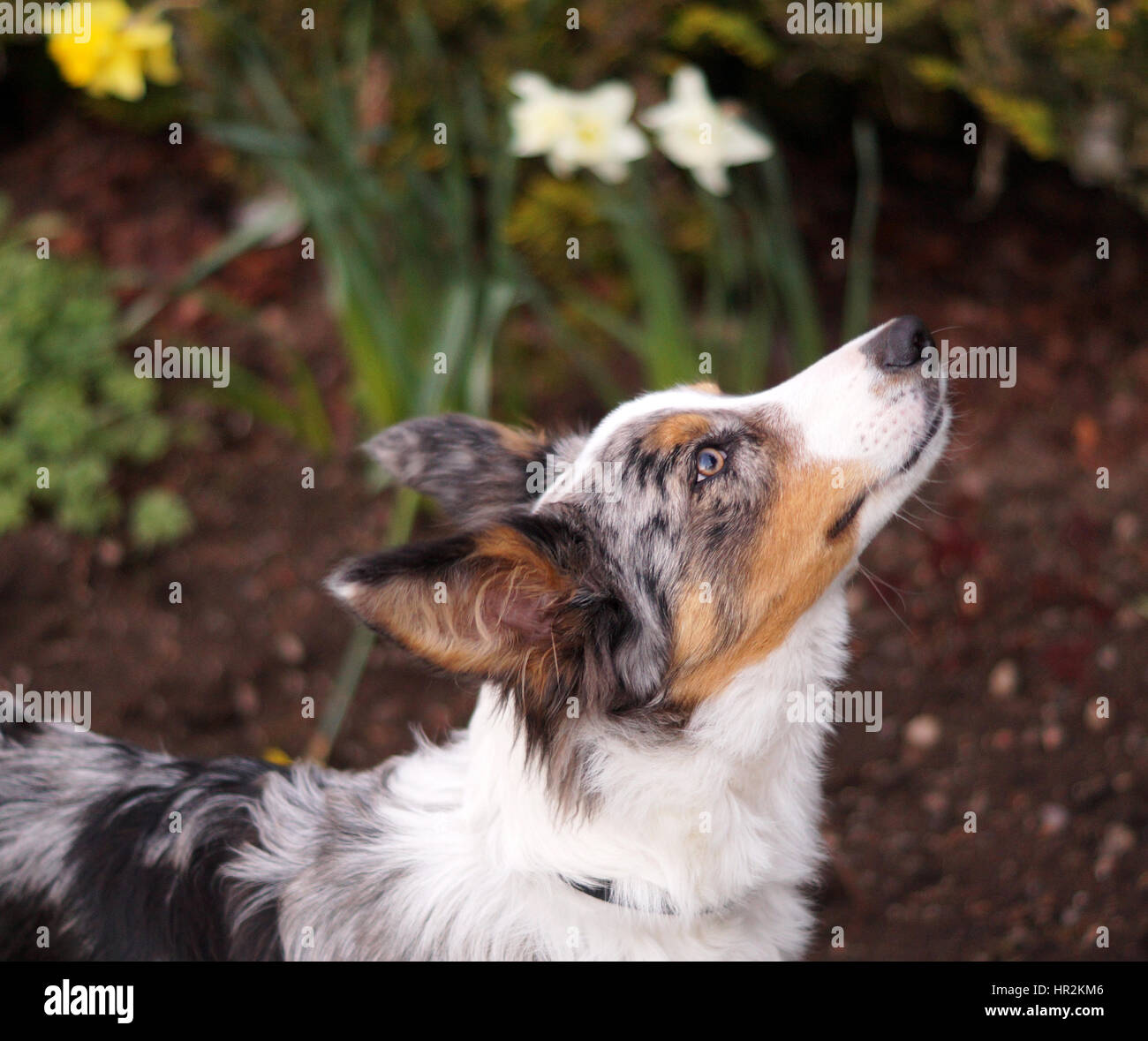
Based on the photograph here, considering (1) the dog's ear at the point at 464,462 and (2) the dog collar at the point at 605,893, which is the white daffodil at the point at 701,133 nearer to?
(1) the dog's ear at the point at 464,462

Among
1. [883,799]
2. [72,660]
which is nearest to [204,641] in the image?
[72,660]

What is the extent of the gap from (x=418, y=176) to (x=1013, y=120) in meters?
2.09

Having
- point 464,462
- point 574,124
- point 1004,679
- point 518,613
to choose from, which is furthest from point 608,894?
point 574,124

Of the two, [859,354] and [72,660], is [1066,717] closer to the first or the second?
[859,354]

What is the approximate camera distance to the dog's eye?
8.00ft

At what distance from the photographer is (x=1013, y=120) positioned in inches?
149

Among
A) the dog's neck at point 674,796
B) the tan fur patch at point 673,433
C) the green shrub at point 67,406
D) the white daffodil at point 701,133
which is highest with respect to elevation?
the white daffodil at point 701,133

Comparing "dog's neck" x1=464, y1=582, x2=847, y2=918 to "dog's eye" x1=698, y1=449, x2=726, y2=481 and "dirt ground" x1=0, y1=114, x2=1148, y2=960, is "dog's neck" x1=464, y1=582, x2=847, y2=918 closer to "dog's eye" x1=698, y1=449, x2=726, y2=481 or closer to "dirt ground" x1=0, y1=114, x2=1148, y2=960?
"dog's eye" x1=698, y1=449, x2=726, y2=481

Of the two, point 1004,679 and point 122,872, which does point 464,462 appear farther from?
point 1004,679

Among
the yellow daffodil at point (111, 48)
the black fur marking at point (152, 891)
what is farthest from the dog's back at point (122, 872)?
the yellow daffodil at point (111, 48)

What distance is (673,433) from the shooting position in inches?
96.0

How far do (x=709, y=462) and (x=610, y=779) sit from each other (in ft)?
2.31

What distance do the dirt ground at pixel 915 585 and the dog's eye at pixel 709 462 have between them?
714mm

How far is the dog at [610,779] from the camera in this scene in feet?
7.63
